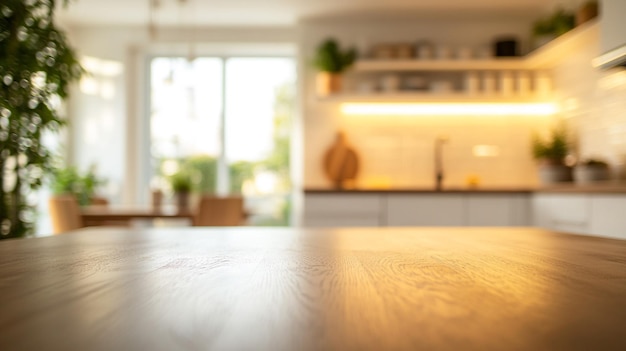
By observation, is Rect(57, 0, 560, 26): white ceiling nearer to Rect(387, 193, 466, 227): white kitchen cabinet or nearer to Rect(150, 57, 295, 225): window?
Rect(150, 57, 295, 225): window

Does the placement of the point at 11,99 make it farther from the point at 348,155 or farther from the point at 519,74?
the point at 519,74

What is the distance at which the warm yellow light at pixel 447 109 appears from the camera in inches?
216

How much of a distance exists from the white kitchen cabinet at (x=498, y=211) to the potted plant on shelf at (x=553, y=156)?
0.23m

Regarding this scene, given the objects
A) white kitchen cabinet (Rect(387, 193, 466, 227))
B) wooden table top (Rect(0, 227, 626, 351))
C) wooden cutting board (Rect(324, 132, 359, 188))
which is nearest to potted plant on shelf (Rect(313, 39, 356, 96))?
wooden cutting board (Rect(324, 132, 359, 188))

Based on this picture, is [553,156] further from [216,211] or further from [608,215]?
[216,211]

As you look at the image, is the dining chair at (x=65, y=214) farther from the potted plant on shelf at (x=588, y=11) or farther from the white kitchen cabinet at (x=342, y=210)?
the potted plant on shelf at (x=588, y=11)

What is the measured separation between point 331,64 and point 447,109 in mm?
1121

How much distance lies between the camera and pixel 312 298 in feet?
1.91

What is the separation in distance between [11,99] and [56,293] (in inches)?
103

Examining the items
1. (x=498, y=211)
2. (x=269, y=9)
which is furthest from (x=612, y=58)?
(x=269, y=9)

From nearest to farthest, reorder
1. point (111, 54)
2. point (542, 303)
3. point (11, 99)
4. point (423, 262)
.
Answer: point (542, 303), point (423, 262), point (11, 99), point (111, 54)

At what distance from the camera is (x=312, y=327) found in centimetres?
45

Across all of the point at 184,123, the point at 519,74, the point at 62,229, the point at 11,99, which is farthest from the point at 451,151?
the point at 11,99

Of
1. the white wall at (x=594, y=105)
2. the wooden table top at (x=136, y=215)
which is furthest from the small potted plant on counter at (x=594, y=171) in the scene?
the wooden table top at (x=136, y=215)
